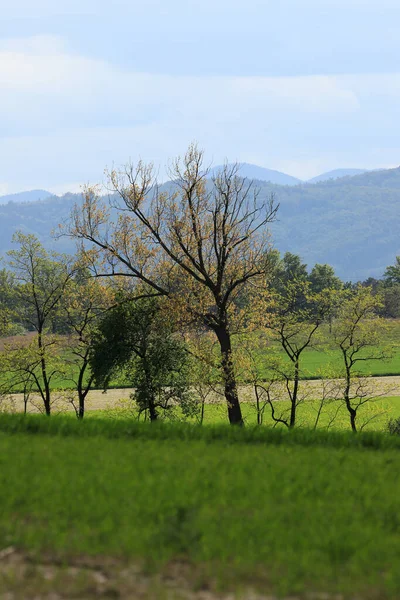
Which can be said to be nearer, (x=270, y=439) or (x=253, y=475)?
(x=253, y=475)

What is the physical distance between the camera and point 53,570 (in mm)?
5852

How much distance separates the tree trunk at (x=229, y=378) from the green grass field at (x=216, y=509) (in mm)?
18911

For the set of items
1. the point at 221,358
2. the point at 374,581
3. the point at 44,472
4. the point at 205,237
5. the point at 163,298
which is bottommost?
the point at 374,581

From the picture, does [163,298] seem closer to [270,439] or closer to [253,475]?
[270,439]

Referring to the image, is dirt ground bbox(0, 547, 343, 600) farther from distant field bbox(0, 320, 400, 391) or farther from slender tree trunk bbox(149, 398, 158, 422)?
distant field bbox(0, 320, 400, 391)

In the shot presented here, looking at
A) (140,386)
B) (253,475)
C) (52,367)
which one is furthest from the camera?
(52,367)

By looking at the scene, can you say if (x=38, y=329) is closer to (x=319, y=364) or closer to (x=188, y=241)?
(x=188, y=241)

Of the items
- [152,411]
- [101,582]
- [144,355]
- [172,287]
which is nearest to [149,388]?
[152,411]

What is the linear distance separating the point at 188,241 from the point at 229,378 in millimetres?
6364

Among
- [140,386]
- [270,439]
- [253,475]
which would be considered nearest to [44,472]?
[253,475]

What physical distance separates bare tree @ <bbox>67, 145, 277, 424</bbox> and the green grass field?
1991 centimetres

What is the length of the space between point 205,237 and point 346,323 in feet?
34.9

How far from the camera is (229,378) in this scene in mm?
30203

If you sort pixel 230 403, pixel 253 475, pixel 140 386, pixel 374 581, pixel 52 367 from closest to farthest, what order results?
pixel 374 581 → pixel 253 475 → pixel 140 386 → pixel 230 403 → pixel 52 367
